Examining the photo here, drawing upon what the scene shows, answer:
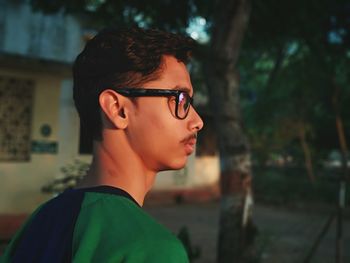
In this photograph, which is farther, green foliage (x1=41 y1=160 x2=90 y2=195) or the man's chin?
green foliage (x1=41 y1=160 x2=90 y2=195)

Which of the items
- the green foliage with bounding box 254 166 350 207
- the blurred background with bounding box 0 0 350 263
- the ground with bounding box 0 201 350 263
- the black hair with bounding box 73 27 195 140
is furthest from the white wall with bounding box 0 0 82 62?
the green foliage with bounding box 254 166 350 207

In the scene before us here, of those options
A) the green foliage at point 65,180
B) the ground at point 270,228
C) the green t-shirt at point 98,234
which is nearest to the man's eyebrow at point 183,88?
the green t-shirt at point 98,234

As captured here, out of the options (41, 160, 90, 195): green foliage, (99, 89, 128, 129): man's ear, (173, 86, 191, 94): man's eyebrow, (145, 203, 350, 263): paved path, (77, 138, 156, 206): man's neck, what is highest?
(173, 86, 191, 94): man's eyebrow

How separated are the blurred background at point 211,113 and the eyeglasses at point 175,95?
0.32 m

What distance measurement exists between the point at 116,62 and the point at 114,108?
0.36ft

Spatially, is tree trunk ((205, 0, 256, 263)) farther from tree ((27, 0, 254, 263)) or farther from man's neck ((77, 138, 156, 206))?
man's neck ((77, 138, 156, 206))

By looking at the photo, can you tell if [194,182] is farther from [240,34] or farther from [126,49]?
[126,49]

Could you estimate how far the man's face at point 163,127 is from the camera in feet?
3.92

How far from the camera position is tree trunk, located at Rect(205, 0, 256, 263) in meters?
5.12

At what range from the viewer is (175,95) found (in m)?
1.21

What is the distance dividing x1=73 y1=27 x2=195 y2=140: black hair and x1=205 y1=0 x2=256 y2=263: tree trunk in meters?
3.98

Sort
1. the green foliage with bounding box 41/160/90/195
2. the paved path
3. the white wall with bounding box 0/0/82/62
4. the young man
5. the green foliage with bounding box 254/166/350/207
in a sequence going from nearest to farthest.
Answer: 1. the young man
2. the paved path
3. the green foliage with bounding box 41/160/90/195
4. the white wall with bounding box 0/0/82/62
5. the green foliage with bounding box 254/166/350/207

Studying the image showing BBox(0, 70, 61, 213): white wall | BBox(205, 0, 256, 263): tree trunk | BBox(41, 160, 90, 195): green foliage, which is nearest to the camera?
BBox(205, 0, 256, 263): tree trunk

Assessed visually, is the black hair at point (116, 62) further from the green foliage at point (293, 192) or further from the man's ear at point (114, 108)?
the green foliage at point (293, 192)
